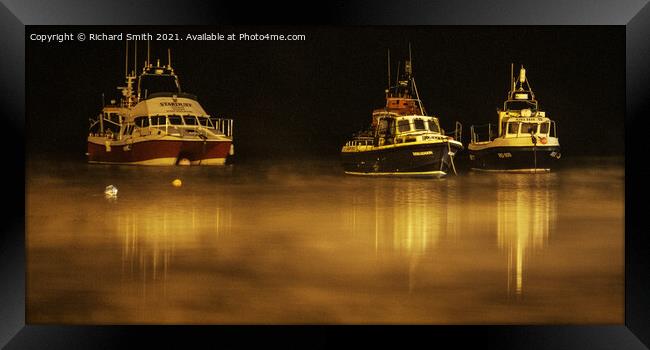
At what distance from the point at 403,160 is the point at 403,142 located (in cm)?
23

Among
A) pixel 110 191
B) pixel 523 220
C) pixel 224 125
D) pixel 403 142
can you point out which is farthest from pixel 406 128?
pixel 110 191

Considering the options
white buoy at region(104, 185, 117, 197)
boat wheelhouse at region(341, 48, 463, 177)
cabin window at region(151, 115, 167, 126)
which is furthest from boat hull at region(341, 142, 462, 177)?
white buoy at region(104, 185, 117, 197)

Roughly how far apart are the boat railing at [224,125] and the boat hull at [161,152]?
2.7 inches

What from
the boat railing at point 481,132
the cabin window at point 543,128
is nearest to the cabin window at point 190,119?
the boat railing at point 481,132

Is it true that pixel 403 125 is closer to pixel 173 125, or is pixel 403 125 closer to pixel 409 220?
pixel 409 220

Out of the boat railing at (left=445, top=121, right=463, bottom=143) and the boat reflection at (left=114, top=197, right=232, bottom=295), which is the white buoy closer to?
the boat reflection at (left=114, top=197, right=232, bottom=295)

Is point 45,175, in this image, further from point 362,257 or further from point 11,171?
point 362,257

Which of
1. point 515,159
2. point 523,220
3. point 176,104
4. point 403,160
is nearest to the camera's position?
point 523,220

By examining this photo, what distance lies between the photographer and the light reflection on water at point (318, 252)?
225 inches

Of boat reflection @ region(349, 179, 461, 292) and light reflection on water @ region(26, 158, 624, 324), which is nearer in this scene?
light reflection on water @ region(26, 158, 624, 324)

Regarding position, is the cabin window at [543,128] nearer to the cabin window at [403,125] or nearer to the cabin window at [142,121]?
the cabin window at [403,125]

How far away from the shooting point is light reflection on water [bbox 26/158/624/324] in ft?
18.8

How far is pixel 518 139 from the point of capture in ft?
21.5

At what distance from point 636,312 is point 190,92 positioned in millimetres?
3475
